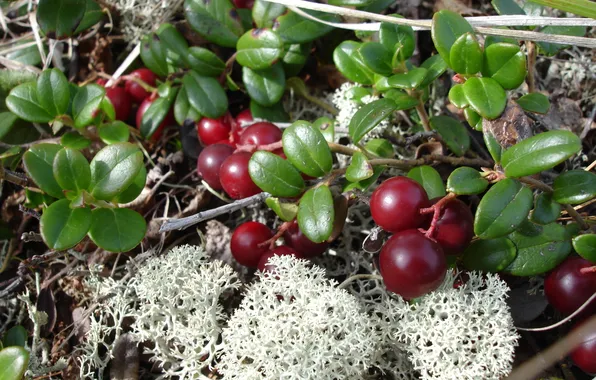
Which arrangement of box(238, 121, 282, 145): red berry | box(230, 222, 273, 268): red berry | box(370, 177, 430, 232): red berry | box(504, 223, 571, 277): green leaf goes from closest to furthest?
box(370, 177, 430, 232): red berry < box(504, 223, 571, 277): green leaf < box(230, 222, 273, 268): red berry < box(238, 121, 282, 145): red berry

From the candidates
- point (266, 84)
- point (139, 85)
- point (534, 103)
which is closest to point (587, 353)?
point (534, 103)

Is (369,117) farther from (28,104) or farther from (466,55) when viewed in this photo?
(28,104)

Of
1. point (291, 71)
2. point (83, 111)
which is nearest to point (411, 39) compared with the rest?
point (291, 71)

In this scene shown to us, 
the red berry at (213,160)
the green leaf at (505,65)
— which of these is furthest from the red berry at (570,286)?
the red berry at (213,160)

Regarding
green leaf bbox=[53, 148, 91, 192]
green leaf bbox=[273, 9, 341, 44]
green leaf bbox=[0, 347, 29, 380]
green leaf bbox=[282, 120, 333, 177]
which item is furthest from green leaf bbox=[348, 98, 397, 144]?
green leaf bbox=[0, 347, 29, 380]

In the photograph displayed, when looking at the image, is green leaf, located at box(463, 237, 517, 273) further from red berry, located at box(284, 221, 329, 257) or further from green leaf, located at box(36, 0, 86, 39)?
green leaf, located at box(36, 0, 86, 39)

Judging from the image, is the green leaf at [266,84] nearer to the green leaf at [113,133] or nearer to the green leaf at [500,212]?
the green leaf at [113,133]
